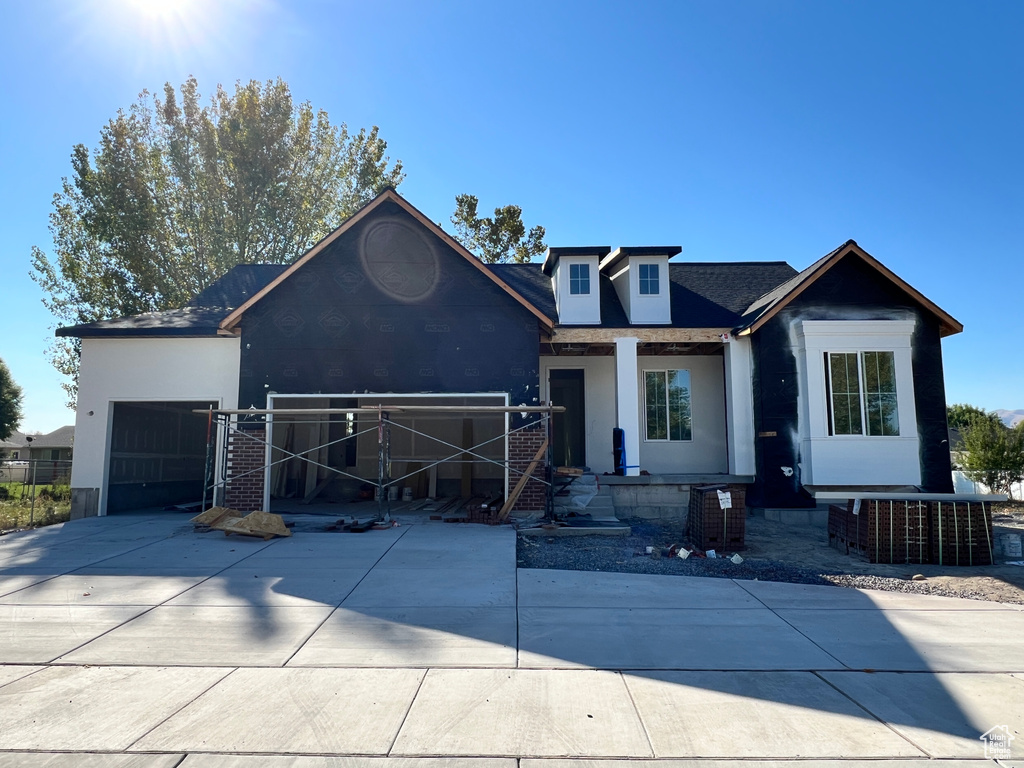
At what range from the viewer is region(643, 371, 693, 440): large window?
16.0 meters

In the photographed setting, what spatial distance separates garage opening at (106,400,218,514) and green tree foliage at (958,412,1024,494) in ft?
64.2

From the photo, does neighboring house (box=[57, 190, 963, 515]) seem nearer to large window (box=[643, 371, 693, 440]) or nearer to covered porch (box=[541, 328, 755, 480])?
covered porch (box=[541, 328, 755, 480])

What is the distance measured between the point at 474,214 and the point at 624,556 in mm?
26529

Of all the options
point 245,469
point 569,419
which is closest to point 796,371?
point 569,419

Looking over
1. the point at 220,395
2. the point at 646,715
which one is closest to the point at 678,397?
the point at 220,395

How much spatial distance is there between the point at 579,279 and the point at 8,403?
2795 centimetres

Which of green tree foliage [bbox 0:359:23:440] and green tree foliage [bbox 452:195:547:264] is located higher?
green tree foliage [bbox 452:195:547:264]

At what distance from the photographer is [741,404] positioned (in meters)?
13.9

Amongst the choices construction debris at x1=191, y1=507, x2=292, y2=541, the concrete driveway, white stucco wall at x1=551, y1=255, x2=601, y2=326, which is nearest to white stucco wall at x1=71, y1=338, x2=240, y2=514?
construction debris at x1=191, y1=507, x2=292, y2=541

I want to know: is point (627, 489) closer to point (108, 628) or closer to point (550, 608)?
point (550, 608)

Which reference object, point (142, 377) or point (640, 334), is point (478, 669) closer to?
point (640, 334)

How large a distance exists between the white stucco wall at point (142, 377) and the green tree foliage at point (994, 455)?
1909cm

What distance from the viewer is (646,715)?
416 cm

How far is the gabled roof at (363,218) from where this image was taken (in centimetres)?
1301
